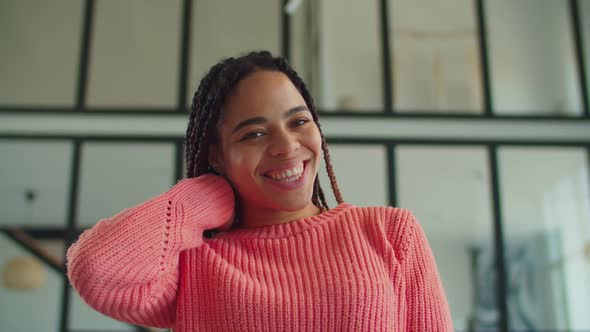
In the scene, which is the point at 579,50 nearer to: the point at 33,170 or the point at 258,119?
the point at 33,170

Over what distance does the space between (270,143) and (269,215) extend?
0.13 m

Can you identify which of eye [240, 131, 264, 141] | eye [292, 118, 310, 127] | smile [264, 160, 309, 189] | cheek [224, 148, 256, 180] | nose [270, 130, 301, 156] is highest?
eye [292, 118, 310, 127]

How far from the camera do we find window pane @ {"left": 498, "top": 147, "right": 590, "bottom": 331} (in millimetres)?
4246

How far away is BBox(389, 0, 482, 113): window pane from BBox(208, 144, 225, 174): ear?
318 centimetres

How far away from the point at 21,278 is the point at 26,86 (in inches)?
67.6

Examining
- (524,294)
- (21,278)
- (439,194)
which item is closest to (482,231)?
(524,294)

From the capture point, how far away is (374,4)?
4402 mm

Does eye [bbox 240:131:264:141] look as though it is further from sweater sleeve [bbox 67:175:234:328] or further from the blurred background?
the blurred background

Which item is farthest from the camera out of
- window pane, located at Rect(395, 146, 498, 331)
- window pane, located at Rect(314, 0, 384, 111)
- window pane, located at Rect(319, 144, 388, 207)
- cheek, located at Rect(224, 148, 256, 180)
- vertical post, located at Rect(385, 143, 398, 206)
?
window pane, located at Rect(314, 0, 384, 111)

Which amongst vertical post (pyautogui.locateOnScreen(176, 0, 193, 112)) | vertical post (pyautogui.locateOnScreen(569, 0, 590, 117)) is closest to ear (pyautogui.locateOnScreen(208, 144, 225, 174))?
vertical post (pyautogui.locateOnScreen(176, 0, 193, 112))

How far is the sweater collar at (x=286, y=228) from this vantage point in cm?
104

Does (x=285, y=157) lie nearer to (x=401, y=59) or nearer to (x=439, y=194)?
(x=401, y=59)

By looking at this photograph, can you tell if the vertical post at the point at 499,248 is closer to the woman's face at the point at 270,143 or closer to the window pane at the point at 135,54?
the window pane at the point at 135,54

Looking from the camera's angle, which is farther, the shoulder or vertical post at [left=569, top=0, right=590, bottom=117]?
vertical post at [left=569, top=0, right=590, bottom=117]
